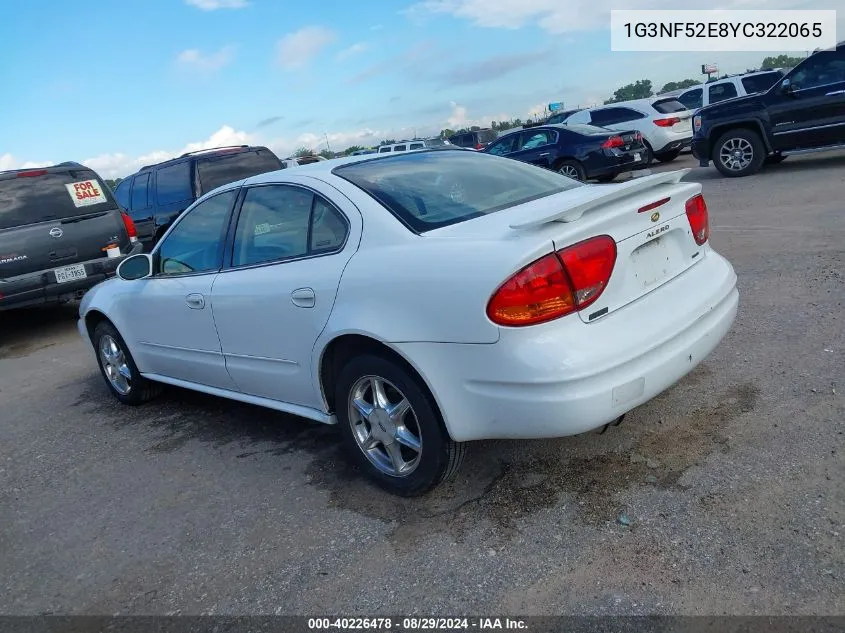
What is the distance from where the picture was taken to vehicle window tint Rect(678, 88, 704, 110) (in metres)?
18.6

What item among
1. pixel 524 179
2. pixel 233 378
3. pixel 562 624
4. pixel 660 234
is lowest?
pixel 562 624

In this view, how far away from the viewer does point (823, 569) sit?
8.01ft

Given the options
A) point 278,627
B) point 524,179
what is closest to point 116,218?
point 524,179

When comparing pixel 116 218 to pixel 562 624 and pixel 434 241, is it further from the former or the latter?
pixel 562 624

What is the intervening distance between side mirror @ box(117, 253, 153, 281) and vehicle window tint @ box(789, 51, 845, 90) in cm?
1070

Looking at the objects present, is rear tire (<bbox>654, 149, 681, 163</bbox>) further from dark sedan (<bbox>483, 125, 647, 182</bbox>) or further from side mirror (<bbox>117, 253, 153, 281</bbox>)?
side mirror (<bbox>117, 253, 153, 281</bbox>)

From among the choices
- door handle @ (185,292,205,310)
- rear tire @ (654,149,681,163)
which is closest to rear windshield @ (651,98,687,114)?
rear tire @ (654,149,681,163)

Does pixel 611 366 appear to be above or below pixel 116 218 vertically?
below

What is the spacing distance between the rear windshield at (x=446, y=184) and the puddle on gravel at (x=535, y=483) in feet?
4.06

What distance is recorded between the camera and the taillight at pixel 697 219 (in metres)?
3.46

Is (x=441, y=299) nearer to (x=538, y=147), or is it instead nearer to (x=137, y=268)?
(x=137, y=268)

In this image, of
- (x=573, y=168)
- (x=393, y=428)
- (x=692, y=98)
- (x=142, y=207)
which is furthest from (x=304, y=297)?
(x=692, y=98)

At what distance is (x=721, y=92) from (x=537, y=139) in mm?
6087

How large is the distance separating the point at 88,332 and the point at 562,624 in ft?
15.3
